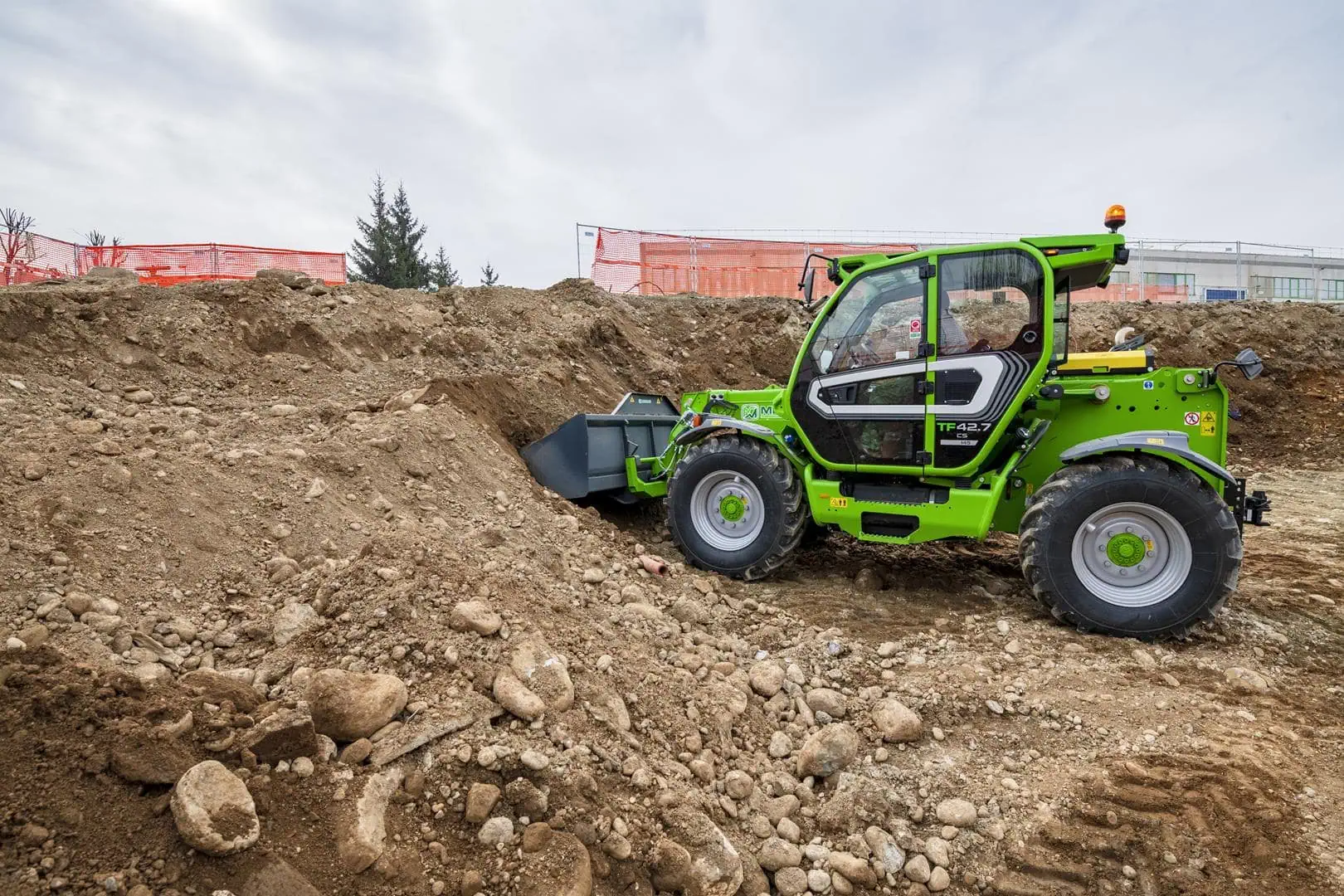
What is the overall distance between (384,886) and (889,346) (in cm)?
431

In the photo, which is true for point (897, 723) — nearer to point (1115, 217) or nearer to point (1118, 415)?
point (1118, 415)

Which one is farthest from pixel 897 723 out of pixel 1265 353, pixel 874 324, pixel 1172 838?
pixel 1265 353

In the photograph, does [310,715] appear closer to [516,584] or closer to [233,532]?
[516,584]

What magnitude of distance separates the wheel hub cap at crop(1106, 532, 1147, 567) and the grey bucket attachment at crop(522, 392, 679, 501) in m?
3.68

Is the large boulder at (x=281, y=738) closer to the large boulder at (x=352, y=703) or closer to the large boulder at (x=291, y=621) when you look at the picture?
the large boulder at (x=352, y=703)

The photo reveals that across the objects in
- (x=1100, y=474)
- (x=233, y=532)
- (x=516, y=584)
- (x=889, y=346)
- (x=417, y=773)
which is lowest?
(x=417, y=773)

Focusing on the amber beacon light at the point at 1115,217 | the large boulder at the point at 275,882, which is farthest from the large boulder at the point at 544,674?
the amber beacon light at the point at 1115,217

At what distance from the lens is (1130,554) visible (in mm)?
4551

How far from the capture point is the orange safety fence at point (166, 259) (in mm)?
13410

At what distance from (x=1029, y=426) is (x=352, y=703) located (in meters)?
4.34

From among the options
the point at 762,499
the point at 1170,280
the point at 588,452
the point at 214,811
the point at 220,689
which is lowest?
the point at 214,811

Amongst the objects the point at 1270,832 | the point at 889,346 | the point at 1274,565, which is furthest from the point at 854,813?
the point at 1274,565

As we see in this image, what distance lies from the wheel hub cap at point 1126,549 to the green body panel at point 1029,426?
31mm

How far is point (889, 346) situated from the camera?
5.24 meters
